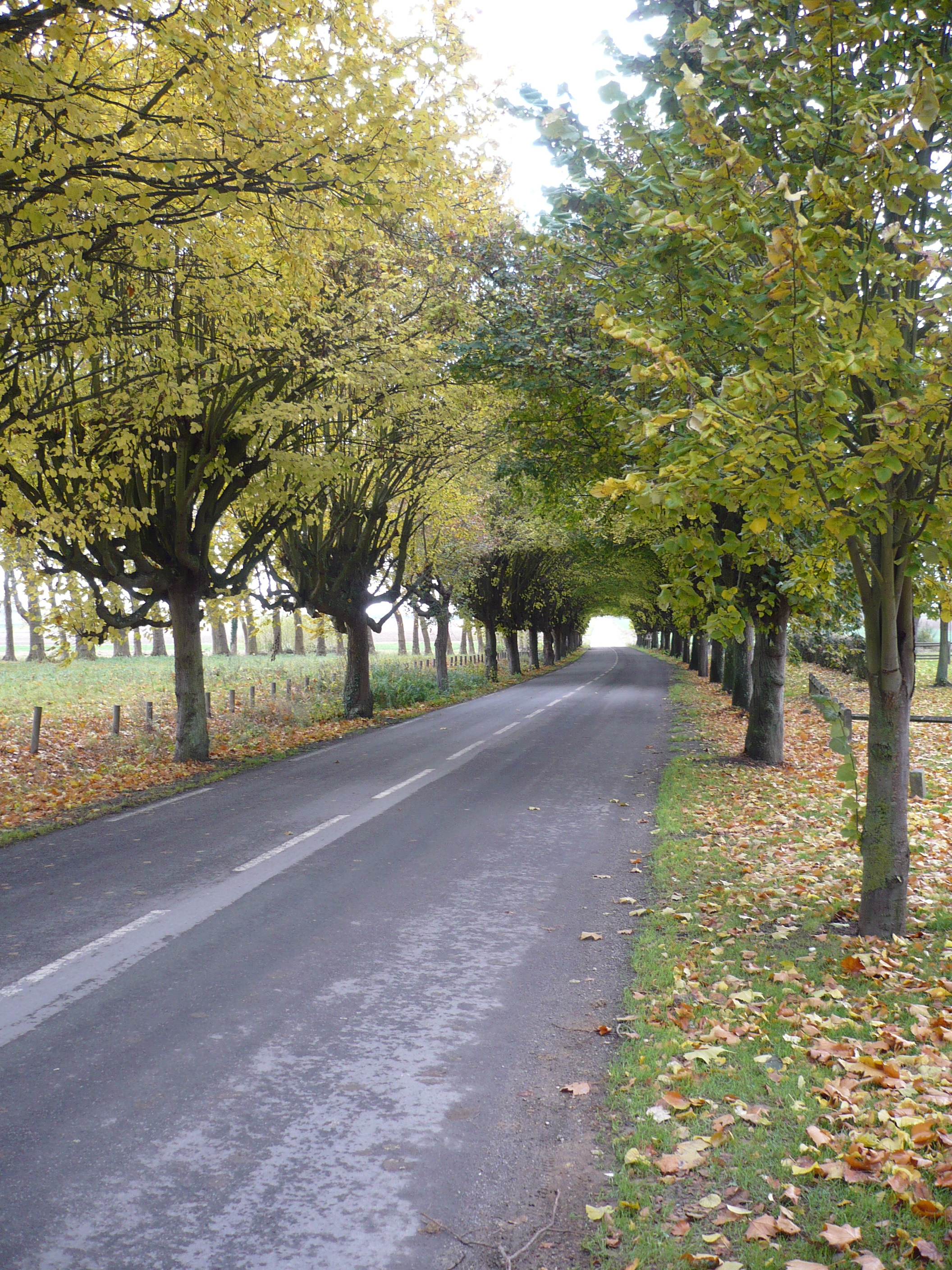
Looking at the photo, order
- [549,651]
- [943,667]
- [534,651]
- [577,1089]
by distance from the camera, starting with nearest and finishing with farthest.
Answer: [577,1089]
[943,667]
[534,651]
[549,651]

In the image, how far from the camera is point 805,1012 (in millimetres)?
5117

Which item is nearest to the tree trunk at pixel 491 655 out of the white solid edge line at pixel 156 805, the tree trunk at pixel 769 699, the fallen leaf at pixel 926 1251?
the tree trunk at pixel 769 699

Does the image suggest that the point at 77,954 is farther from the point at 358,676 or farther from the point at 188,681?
the point at 358,676

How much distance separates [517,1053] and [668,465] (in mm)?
3444

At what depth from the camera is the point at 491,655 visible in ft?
128

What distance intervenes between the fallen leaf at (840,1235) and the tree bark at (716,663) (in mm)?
29540

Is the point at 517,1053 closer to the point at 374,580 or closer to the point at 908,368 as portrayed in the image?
the point at 908,368

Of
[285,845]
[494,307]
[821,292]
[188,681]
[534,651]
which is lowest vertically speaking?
[285,845]

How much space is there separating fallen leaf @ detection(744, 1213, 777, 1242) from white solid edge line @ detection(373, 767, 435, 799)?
8589 mm

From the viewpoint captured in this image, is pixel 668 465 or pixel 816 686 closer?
pixel 668 465

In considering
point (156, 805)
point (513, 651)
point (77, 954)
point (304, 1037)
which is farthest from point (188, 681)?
point (513, 651)

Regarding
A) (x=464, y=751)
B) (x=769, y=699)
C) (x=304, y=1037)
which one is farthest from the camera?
(x=464, y=751)

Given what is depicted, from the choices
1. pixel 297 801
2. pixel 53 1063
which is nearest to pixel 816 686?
pixel 297 801

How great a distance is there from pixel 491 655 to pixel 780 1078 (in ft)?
114
